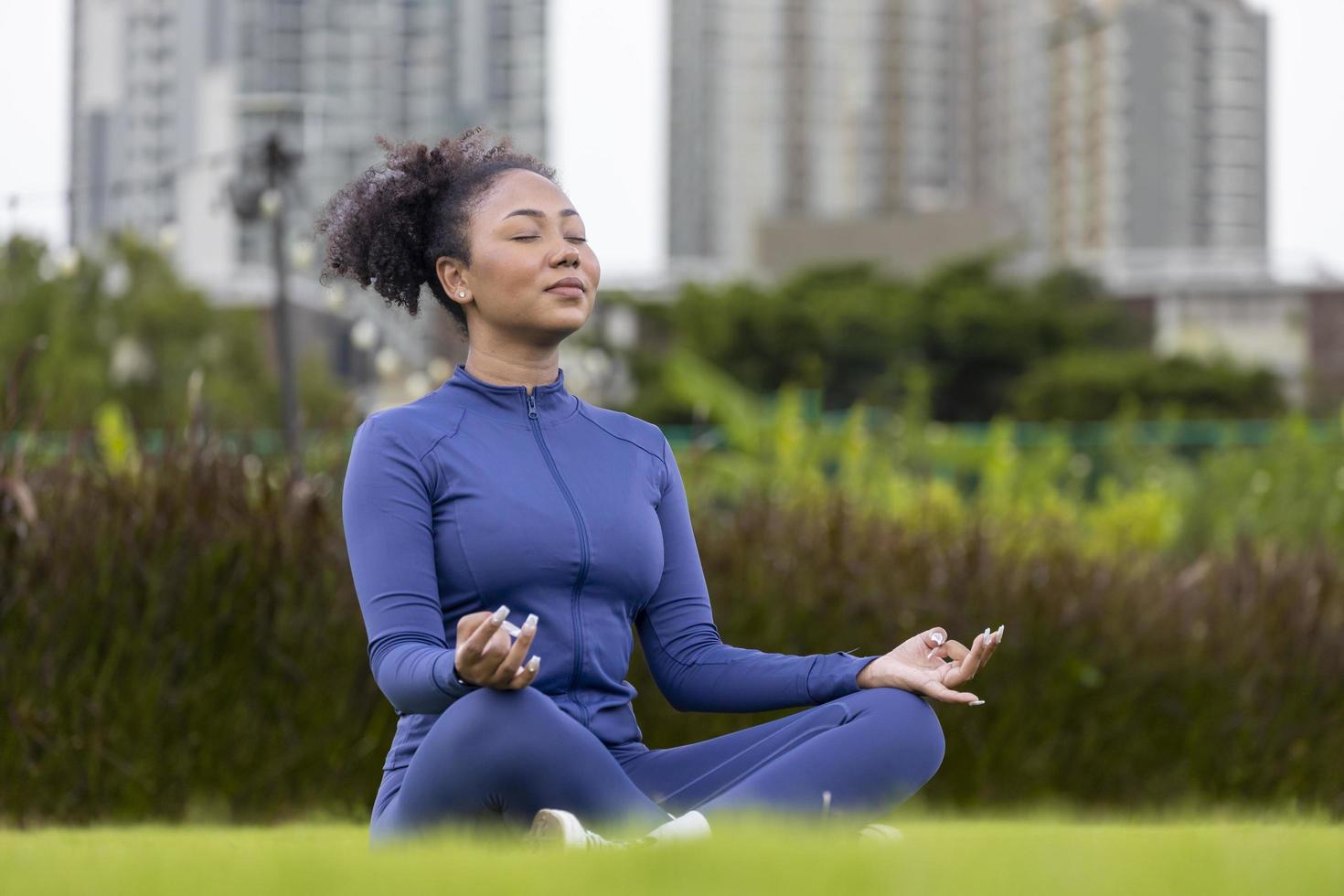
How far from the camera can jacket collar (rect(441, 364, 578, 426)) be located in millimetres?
2979

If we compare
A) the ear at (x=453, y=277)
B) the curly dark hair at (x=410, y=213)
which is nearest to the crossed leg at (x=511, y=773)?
the ear at (x=453, y=277)

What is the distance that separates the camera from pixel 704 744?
9.45ft

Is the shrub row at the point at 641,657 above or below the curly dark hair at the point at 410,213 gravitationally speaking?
below

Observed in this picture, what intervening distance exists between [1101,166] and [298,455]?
108 metres

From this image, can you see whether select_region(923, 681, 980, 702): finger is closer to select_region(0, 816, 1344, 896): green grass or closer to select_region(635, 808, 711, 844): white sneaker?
select_region(0, 816, 1344, 896): green grass

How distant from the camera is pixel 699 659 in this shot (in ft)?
10.0

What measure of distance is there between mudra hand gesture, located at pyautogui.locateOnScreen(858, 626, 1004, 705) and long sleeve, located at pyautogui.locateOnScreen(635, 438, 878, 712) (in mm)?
50

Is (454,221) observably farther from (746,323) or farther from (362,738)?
(746,323)

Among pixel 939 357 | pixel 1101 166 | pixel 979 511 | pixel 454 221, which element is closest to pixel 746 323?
pixel 939 357

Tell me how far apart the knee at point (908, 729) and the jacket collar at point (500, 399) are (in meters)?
0.76

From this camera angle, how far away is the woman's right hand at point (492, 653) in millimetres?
2373

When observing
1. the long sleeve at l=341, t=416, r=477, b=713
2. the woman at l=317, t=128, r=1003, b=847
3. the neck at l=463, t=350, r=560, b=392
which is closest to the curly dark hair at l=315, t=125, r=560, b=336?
the woman at l=317, t=128, r=1003, b=847

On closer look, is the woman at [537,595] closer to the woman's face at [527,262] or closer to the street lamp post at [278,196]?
the woman's face at [527,262]

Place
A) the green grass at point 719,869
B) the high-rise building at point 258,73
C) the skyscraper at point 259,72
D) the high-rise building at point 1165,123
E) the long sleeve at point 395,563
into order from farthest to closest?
1. the high-rise building at point 1165,123
2. the skyscraper at point 259,72
3. the high-rise building at point 258,73
4. the long sleeve at point 395,563
5. the green grass at point 719,869
